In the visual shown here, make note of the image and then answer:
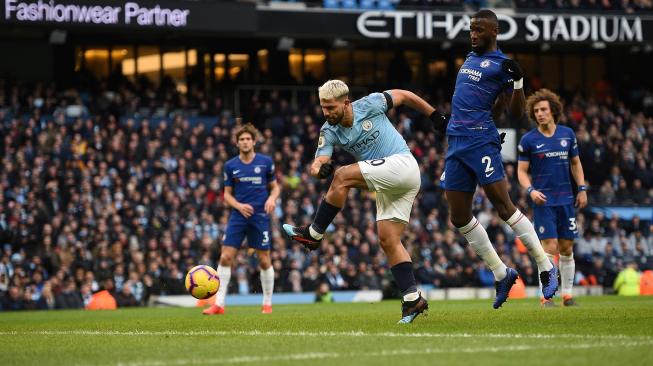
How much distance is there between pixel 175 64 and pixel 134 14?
18.8ft

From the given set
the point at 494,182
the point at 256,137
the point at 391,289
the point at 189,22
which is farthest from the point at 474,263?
the point at 494,182

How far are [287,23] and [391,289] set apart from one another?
10711mm

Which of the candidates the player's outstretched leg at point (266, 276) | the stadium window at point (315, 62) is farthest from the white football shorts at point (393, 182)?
the stadium window at point (315, 62)

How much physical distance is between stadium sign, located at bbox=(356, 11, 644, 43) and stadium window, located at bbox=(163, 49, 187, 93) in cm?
615

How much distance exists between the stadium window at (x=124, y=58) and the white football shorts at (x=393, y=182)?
1024 inches

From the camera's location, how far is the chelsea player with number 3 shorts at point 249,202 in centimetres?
1628

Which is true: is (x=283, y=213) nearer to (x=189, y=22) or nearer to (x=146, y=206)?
(x=146, y=206)

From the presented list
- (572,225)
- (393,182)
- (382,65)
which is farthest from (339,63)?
(393,182)

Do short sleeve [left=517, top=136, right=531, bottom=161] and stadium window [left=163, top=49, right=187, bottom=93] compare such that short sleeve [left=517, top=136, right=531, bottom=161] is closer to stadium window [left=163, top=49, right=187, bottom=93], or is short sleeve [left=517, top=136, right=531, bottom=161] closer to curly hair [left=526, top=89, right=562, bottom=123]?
curly hair [left=526, top=89, right=562, bottom=123]

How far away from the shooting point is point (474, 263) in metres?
28.7

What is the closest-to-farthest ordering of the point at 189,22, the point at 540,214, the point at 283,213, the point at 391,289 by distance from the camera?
the point at 540,214, the point at 391,289, the point at 283,213, the point at 189,22

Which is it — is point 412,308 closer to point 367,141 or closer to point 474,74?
point 367,141

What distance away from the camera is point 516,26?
116 ft

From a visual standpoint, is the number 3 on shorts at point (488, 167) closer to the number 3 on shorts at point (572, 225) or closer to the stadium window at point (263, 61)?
the number 3 on shorts at point (572, 225)
